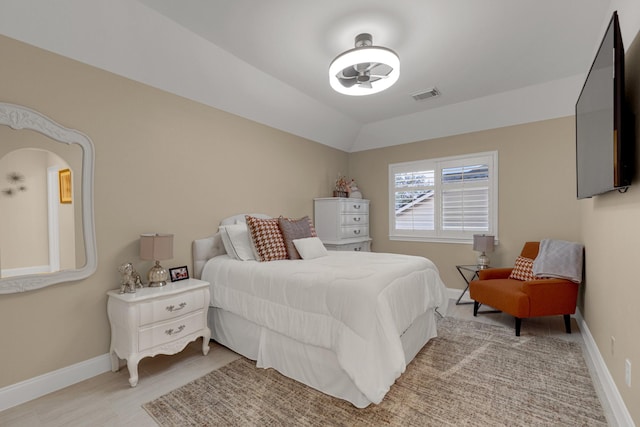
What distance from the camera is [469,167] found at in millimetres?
4391

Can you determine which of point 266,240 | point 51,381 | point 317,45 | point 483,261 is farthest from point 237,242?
point 483,261

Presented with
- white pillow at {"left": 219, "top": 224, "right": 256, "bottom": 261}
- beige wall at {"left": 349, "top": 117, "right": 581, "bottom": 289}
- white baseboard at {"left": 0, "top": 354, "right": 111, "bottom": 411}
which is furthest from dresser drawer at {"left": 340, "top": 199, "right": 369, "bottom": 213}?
white baseboard at {"left": 0, "top": 354, "right": 111, "bottom": 411}

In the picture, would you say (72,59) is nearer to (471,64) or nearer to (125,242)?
(125,242)

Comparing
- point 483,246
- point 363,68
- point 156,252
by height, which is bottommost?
point 483,246

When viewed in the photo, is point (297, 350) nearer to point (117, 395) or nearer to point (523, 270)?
point (117, 395)

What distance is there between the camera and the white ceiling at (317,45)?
224 cm

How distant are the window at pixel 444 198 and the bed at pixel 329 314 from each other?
185cm

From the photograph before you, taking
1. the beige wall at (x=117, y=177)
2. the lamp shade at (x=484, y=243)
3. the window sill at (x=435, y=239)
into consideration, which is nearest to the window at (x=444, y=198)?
the window sill at (x=435, y=239)

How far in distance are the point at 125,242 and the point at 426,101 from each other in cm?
390

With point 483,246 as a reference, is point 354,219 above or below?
above

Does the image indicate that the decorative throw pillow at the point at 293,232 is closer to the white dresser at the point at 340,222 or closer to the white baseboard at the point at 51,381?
the white dresser at the point at 340,222

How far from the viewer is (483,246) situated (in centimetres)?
393

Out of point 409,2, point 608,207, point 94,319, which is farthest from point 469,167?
point 94,319

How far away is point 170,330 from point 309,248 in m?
1.46
